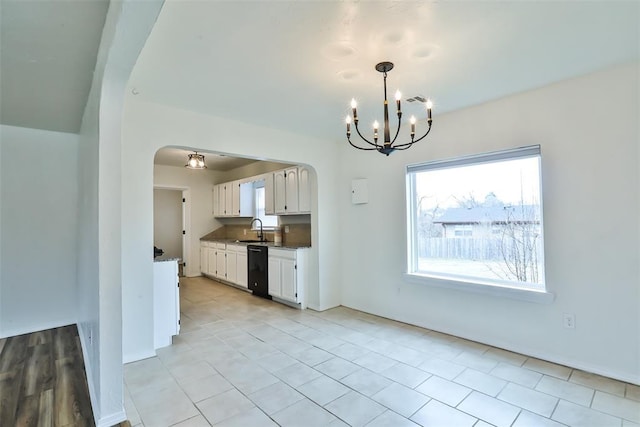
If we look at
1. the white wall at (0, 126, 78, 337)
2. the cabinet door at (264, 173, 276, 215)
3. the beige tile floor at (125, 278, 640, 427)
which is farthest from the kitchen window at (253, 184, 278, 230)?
the white wall at (0, 126, 78, 337)

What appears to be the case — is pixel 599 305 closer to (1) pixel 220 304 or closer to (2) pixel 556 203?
(2) pixel 556 203

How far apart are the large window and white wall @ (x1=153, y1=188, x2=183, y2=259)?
6.19 m

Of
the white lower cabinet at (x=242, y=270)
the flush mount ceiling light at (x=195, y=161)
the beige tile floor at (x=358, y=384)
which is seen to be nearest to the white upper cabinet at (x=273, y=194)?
the white lower cabinet at (x=242, y=270)

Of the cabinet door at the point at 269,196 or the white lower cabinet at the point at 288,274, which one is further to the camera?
the cabinet door at the point at 269,196

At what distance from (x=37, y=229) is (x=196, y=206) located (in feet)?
10.9

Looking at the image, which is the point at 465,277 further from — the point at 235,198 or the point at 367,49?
the point at 235,198

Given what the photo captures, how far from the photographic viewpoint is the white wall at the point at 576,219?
2.40 m

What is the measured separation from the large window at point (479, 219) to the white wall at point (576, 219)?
0.44 ft

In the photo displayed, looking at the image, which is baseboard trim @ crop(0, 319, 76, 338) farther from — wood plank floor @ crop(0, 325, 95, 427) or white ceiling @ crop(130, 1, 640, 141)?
white ceiling @ crop(130, 1, 640, 141)

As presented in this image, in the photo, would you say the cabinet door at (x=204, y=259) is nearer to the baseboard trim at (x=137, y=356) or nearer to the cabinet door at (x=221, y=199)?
the cabinet door at (x=221, y=199)

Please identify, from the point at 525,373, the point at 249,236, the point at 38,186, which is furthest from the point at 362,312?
the point at 38,186

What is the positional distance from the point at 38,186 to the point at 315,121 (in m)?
3.52

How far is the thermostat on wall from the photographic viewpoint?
427cm

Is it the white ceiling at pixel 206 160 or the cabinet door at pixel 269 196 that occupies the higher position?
the white ceiling at pixel 206 160
